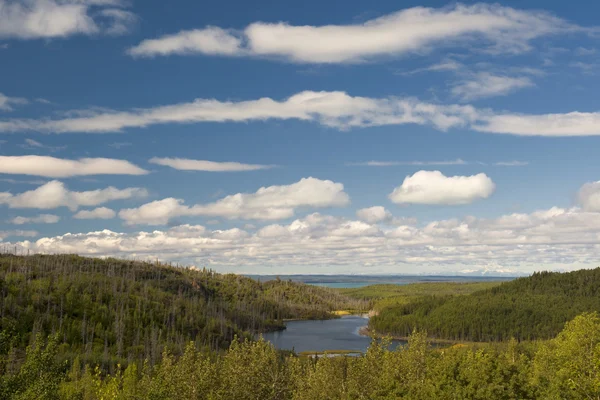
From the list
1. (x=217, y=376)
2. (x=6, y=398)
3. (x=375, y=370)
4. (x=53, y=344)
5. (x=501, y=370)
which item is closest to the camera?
(x=6, y=398)

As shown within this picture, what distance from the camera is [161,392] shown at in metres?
70.2

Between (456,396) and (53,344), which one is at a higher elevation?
(53,344)

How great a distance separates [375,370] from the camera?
95.4 meters

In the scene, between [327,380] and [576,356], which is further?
[576,356]

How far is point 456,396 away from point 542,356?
76.5m

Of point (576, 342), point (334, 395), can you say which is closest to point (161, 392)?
point (334, 395)

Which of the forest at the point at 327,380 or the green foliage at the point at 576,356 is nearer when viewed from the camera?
the forest at the point at 327,380

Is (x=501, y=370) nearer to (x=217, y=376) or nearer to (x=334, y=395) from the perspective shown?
(x=334, y=395)

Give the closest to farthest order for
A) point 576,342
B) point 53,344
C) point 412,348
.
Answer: point 53,344 → point 412,348 → point 576,342

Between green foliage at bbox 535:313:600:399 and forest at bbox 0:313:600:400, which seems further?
green foliage at bbox 535:313:600:399

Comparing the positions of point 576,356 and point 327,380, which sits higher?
point 576,356

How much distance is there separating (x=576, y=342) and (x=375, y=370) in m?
50.3

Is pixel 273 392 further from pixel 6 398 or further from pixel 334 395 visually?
pixel 6 398

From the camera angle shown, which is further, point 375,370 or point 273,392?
point 375,370
